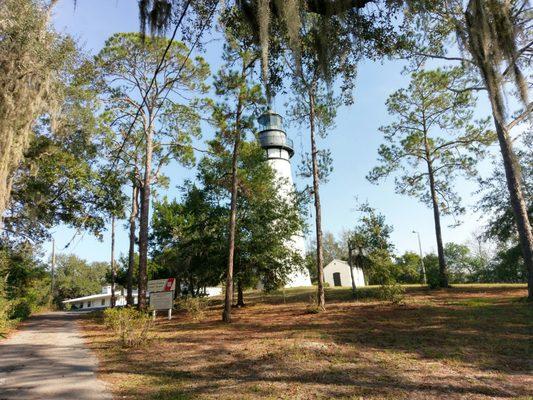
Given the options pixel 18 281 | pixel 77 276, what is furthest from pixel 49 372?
pixel 77 276

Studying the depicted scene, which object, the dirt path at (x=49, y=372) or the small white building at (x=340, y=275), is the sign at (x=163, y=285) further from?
the small white building at (x=340, y=275)

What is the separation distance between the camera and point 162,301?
15469 millimetres

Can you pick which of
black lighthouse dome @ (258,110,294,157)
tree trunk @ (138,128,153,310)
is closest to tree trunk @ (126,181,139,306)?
tree trunk @ (138,128,153,310)

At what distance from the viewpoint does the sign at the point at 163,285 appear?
50.3 feet

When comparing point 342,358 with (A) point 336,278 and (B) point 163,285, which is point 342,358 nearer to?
(B) point 163,285

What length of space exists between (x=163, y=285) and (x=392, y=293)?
952 cm

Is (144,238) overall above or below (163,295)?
above

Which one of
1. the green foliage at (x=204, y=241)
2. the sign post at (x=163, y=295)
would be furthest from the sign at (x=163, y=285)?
the green foliage at (x=204, y=241)

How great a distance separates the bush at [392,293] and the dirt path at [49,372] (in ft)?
34.6

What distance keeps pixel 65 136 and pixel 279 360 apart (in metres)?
14.8

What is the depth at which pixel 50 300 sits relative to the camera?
3738 centimetres

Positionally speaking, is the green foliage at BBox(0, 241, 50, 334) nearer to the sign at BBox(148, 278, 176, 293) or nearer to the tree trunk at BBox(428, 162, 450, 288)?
the sign at BBox(148, 278, 176, 293)

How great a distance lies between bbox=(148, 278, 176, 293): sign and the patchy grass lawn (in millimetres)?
3197

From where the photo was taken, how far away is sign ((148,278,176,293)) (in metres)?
15.3
